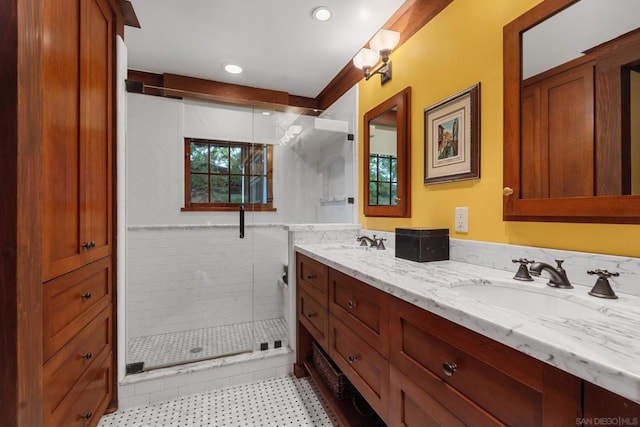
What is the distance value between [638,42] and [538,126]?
31 centimetres

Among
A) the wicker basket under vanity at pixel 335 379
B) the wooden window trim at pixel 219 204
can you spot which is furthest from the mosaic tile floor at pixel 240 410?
the wooden window trim at pixel 219 204

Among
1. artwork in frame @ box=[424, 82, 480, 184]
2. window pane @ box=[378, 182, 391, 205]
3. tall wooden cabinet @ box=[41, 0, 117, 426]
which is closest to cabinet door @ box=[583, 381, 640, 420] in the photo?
artwork in frame @ box=[424, 82, 480, 184]

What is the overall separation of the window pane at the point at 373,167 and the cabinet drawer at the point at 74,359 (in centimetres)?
181

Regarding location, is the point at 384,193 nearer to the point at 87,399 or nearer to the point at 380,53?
the point at 380,53

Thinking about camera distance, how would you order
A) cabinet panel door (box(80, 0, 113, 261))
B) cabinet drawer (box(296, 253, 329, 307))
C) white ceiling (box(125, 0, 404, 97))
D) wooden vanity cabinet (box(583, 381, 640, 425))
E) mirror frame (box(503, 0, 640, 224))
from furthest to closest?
white ceiling (box(125, 0, 404, 97)) → cabinet drawer (box(296, 253, 329, 307)) → cabinet panel door (box(80, 0, 113, 261)) → mirror frame (box(503, 0, 640, 224)) → wooden vanity cabinet (box(583, 381, 640, 425))

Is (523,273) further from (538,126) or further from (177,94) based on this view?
(177,94)

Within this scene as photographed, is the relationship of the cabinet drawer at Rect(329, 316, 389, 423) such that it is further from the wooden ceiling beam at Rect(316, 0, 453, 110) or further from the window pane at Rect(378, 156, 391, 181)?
the wooden ceiling beam at Rect(316, 0, 453, 110)

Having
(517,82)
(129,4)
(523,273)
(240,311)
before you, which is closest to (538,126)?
(517,82)

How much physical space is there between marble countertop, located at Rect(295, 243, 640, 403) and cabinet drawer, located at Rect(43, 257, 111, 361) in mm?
1064

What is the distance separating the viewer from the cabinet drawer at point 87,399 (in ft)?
3.34

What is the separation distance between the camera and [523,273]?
989 mm

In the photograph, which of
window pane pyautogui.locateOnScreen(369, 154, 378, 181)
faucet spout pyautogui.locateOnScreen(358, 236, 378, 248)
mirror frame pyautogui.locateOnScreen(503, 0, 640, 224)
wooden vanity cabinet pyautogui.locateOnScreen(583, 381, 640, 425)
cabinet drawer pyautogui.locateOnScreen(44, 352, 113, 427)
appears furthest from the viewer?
window pane pyautogui.locateOnScreen(369, 154, 378, 181)

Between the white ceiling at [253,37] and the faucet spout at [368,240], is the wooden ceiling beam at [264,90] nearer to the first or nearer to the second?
the white ceiling at [253,37]

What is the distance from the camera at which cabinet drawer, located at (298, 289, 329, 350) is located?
1.48 meters
